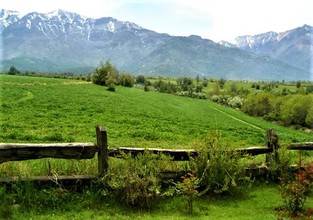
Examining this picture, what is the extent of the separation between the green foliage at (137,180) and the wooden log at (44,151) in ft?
3.21

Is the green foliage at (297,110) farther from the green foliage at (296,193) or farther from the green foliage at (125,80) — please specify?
the green foliage at (296,193)

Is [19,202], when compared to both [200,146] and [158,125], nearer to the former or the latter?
[200,146]

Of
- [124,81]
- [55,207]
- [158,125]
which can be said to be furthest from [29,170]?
[124,81]

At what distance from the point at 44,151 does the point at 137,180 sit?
279cm

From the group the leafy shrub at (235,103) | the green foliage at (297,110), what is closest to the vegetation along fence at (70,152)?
the green foliage at (297,110)

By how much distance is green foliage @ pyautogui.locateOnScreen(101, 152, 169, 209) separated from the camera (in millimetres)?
11109

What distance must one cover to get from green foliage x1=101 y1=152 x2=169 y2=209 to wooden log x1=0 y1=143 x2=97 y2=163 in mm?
978

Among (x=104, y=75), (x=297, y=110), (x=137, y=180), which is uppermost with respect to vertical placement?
(x=104, y=75)

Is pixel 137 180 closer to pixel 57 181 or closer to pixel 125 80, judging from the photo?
pixel 57 181

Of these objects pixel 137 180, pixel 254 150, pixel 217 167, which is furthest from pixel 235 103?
pixel 137 180

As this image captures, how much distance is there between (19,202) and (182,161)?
19.4 feet

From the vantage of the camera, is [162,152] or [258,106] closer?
[162,152]

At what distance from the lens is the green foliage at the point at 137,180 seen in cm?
1111

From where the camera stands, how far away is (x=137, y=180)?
11125 mm
